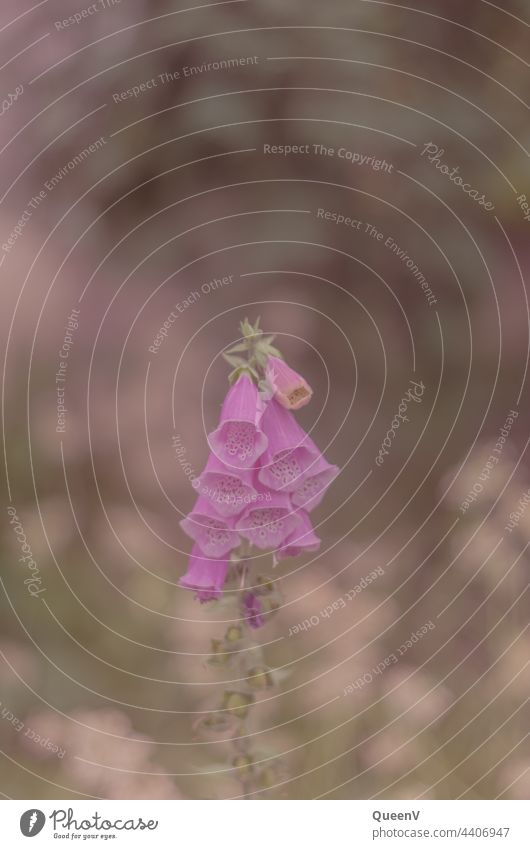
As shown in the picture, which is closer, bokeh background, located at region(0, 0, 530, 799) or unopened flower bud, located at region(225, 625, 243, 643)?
unopened flower bud, located at region(225, 625, 243, 643)

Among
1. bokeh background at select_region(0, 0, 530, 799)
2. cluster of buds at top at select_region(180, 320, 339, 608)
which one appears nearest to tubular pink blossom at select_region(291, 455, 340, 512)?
cluster of buds at top at select_region(180, 320, 339, 608)

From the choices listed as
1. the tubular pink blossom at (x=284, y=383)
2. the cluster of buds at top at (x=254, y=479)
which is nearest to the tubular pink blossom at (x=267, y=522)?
the cluster of buds at top at (x=254, y=479)

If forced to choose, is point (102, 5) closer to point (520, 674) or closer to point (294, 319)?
point (294, 319)

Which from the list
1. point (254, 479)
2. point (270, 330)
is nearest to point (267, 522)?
point (254, 479)

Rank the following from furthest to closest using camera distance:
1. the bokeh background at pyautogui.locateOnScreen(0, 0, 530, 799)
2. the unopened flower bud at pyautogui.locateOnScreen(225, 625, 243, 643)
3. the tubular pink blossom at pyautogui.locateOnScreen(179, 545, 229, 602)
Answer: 1. the bokeh background at pyautogui.locateOnScreen(0, 0, 530, 799)
2. the tubular pink blossom at pyautogui.locateOnScreen(179, 545, 229, 602)
3. the unopened flower bud at pyautogui.locateOnScreen(225, 625, 243, 643)

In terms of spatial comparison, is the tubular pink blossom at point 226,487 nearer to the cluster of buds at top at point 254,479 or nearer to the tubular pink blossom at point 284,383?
the cluster of buds at top at point 254,479

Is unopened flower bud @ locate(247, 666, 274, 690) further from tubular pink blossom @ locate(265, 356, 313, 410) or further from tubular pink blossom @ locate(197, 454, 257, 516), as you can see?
tubular pink blossom @ locate(265, 356, 313, 410)
